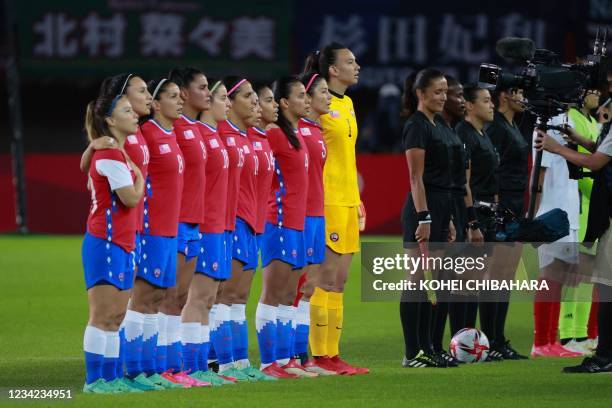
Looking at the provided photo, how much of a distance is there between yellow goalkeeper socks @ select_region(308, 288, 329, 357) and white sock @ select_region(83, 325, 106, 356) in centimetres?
216

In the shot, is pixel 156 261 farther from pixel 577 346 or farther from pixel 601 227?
pixel 577 346

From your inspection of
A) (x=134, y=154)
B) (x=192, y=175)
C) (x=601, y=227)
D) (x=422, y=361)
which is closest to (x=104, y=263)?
(x=134, y=154)

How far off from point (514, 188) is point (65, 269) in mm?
8841

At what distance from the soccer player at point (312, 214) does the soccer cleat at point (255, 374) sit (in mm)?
458

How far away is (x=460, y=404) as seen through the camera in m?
8.90

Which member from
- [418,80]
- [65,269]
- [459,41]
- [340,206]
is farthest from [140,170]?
[459,41]

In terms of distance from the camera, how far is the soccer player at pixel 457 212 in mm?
11172

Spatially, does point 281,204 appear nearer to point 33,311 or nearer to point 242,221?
point 242,221

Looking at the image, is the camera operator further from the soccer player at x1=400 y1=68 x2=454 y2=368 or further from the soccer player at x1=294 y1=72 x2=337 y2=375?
the soccer player at x1=294 y1=72 x2=337 y2=375

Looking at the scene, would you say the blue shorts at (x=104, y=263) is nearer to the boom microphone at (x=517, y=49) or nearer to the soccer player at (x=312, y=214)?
the soccer player at (x=312, y=214)

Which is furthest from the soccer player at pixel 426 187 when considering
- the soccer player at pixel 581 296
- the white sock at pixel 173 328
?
the white sock at pixel 173 328

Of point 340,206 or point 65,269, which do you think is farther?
point 65,269

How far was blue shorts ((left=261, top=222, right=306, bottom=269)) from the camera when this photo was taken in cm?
1017

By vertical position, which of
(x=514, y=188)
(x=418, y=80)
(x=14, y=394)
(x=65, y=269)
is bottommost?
(x=65, y=269)
